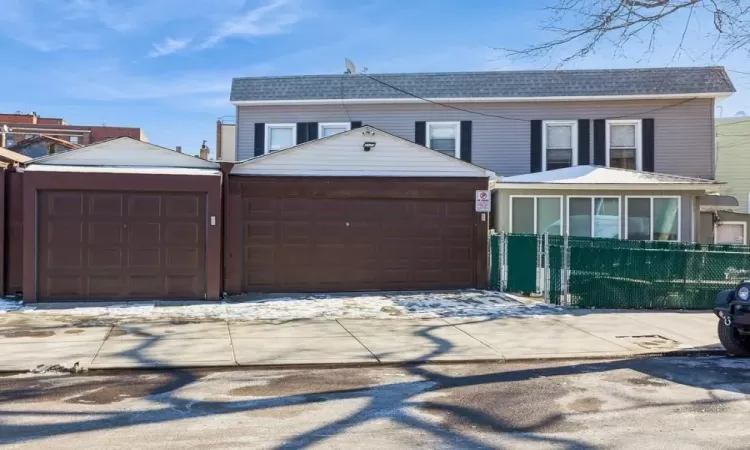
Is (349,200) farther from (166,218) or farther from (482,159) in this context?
(482,159)

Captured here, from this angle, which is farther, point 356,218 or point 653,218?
point 653,218

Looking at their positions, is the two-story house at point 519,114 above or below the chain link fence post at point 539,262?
above

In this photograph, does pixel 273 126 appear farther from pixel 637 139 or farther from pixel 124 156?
pixel 637 139

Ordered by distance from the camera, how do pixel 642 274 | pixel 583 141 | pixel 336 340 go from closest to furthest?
1. pixel 336 340
2. pixel 642 274
3. pixel 583 141

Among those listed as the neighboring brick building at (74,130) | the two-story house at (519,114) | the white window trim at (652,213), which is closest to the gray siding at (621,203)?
the white window trim at (652,213)

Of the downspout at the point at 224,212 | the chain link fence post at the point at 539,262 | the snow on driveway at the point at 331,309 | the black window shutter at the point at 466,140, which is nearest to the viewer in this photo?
the snow on driveway at the point at 331,309

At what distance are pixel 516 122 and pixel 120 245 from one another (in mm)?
12153

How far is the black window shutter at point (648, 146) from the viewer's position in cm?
1953

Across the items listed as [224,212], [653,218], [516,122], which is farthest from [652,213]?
[224,212]

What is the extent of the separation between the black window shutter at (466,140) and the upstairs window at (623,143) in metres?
4.10

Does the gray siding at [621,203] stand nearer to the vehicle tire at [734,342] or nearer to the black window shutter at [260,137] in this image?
the black window shutter at [260,137]

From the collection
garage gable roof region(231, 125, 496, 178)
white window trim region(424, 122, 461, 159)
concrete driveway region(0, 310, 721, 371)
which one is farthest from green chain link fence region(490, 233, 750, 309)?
white window trim region(424, 122, 461, 159)

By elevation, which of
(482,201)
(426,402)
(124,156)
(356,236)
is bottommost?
(426,402)

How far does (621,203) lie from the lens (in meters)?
17.3
